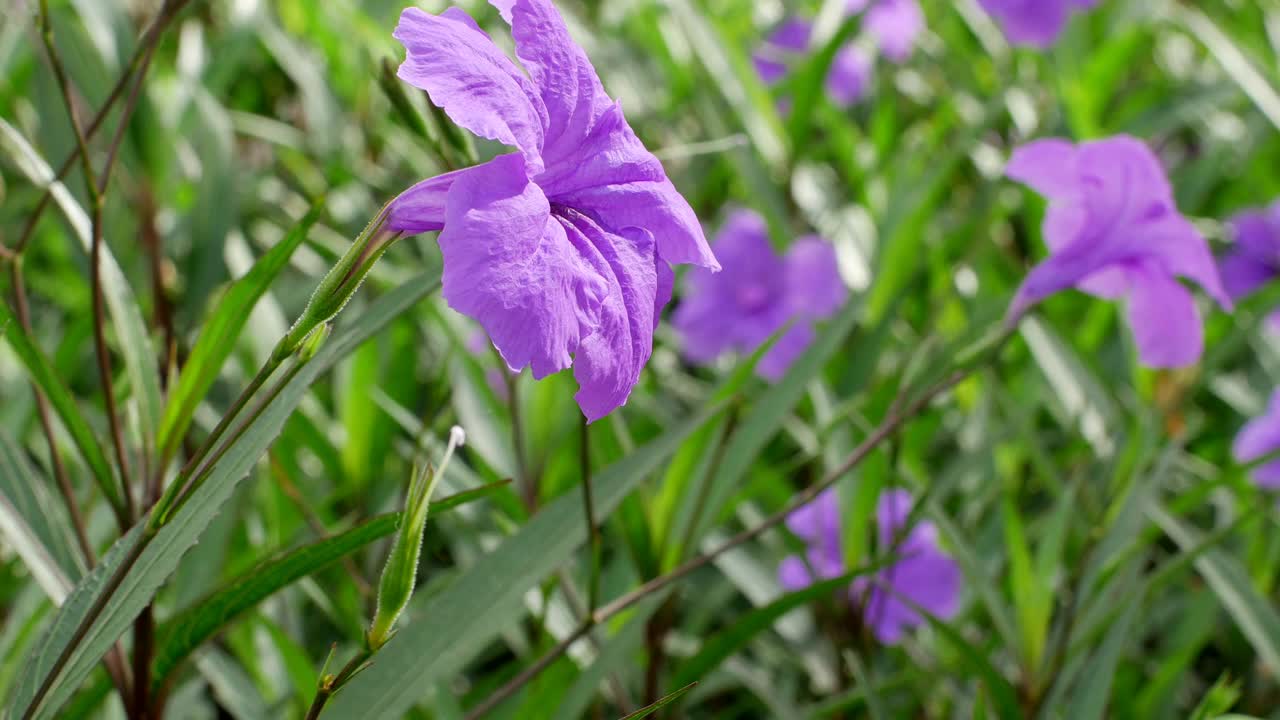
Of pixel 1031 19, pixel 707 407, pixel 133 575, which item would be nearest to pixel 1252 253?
pixel 1031 19

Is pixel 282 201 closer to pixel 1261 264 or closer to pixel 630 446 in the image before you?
pixel 630 446

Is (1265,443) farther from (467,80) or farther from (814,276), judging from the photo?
(467,80)

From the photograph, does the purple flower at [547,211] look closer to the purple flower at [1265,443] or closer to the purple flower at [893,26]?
the purple flower at [1265,443]

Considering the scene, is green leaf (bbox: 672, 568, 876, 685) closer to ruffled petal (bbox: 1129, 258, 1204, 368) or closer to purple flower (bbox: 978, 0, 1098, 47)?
ruffled petal (bbox: 1129, 258, 1204, 368)

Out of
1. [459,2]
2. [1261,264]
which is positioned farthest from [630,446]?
[1261,264]

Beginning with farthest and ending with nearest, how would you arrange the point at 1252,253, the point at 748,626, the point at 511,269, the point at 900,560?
the point at 1252,253 → the point at 900,560 → the point at 748,626 → the point at 511,269

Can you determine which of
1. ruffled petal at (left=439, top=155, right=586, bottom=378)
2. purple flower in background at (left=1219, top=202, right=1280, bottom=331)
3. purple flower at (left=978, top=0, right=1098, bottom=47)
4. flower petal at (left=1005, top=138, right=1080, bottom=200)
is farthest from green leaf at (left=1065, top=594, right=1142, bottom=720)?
purple flower at (left=978, top=0, right=1098, bottom=47)
